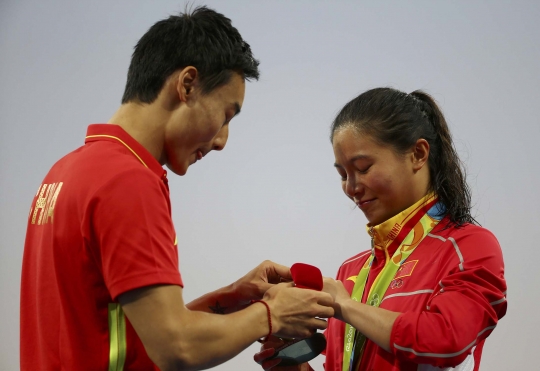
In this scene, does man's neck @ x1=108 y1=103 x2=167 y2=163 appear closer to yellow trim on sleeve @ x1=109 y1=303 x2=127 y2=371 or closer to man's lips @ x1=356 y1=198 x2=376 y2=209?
yellow trim on sleeve @ x1=109 y1=303 x2=127 y2=371

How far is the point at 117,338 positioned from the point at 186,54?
0.56 m

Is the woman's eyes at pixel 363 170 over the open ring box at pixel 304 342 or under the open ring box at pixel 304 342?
over

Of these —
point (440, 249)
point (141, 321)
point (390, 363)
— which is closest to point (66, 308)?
point (141, 321)

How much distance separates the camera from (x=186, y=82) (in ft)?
3.90

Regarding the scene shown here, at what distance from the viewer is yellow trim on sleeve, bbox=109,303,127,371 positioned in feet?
3.32

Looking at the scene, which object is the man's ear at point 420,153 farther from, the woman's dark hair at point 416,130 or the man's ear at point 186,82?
the man's ear at point 186,82

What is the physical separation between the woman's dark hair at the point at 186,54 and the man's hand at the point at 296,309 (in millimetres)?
429

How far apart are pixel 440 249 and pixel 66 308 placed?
80cm

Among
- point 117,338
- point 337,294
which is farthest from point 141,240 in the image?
point 337,294

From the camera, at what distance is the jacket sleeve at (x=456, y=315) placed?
1.17m

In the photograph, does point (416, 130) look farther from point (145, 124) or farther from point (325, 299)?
point (145, 124)

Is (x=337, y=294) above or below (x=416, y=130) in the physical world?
below

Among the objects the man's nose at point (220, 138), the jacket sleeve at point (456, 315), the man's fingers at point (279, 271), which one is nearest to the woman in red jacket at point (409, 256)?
the jacket sleeve at point (456, 315)

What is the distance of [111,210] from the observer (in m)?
0.96
